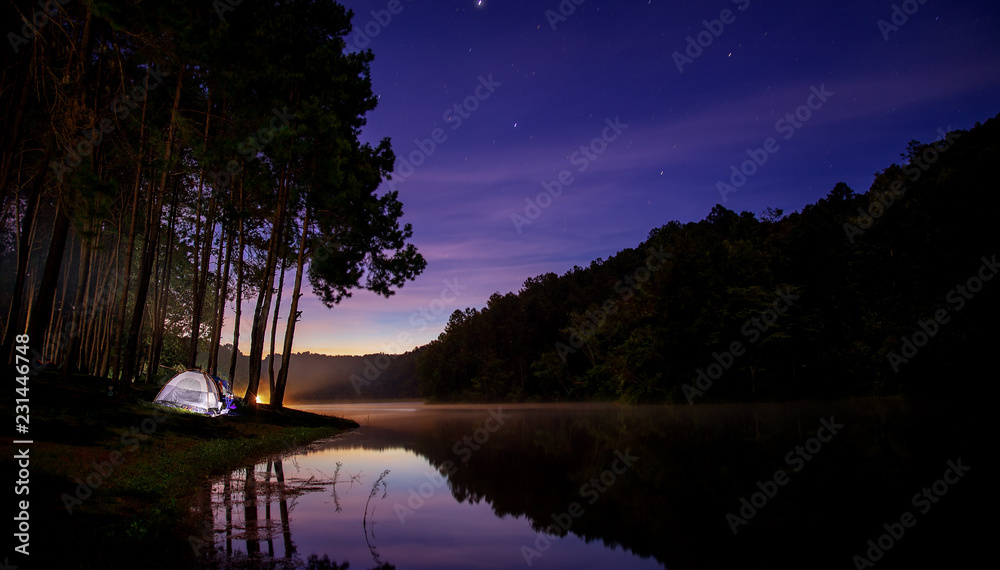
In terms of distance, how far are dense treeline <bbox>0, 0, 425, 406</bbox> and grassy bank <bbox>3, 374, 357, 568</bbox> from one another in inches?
123

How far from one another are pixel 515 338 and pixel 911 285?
163ft

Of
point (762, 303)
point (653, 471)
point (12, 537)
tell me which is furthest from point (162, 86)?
point (762, 303)

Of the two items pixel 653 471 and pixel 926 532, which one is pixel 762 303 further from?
pixel 926 532

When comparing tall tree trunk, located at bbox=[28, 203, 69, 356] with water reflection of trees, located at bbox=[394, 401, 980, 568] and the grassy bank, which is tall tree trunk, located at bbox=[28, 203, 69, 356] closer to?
the grassy bank

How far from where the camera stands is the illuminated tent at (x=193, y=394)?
65.9 ft

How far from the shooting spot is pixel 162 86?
21.9 metres

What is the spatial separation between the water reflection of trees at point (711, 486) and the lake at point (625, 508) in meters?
0.04

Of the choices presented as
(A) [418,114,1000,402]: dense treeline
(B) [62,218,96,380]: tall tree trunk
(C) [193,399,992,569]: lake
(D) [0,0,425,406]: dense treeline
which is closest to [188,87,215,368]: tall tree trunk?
(D) [0,0,425,406]: dense treeline

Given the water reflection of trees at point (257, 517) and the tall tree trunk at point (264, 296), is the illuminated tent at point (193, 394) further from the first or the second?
the water reflection of trees at point (257, 517)

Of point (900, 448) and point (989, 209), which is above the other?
point (989, 209)

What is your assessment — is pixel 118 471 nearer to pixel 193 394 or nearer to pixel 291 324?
pixel 193 394

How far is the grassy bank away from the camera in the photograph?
5.59 metres

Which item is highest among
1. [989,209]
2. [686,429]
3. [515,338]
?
[989,209]

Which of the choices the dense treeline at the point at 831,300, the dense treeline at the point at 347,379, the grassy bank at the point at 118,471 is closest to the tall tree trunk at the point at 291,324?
the grassy bank at the point at 118,471
